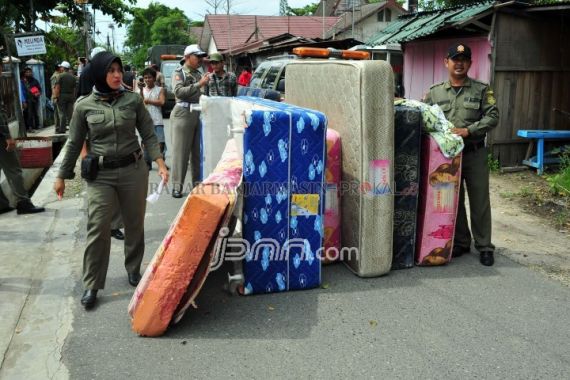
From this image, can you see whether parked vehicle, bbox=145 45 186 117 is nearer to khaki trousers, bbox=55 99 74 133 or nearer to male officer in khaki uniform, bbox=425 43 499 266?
khaki trousers, bbox=55 99 74 133

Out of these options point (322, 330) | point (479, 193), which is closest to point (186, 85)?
point (479, 193)

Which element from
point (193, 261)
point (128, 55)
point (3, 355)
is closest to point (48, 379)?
point (3, 355)

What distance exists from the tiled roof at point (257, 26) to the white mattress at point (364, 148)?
1327 inches

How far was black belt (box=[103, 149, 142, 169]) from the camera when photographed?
409cm

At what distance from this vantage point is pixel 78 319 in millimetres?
3910

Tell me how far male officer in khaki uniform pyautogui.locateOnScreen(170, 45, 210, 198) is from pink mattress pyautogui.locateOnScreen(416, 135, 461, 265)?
3415mm

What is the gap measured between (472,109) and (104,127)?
10.3 feet

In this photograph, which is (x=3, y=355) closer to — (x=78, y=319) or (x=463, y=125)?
(x=78, y=319)

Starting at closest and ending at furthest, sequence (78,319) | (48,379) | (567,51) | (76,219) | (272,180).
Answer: (48,379), (78,319), (272,180), (76,219), (567,51)

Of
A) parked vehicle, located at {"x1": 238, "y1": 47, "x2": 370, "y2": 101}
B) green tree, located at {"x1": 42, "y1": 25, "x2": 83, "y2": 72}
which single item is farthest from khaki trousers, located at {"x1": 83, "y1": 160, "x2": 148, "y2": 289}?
green tree, located at {"x1": 42, "y1": 25, "x2": 83, "y2": 72}

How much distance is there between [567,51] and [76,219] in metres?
8.60

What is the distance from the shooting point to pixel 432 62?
11.9 m

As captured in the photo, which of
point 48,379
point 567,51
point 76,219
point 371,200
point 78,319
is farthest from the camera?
point 567,51

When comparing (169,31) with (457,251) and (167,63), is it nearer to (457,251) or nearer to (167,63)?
(167,63)
